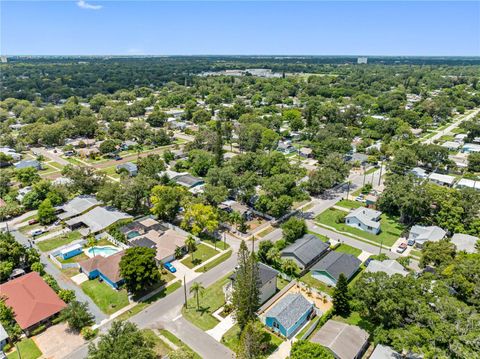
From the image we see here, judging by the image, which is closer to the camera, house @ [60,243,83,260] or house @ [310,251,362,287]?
house @ [310,251,362,287]

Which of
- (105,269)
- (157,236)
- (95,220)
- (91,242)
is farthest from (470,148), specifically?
(91,242)

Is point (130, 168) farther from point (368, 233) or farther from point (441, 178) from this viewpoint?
point (441, 178)

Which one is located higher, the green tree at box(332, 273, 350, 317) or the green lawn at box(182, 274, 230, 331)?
the green tree at box(332, 273, 350, 317)

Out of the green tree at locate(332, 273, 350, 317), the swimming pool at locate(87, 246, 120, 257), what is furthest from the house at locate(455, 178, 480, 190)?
the swimming pool at locate(87, 246, 120, 257)

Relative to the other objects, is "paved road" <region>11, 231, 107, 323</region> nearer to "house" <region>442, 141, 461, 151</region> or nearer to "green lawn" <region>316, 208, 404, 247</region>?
"green lawn" <region>316, 208, 404, 247</region>

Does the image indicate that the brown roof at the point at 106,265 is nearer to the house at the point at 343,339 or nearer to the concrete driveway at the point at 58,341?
the concrete driveway at the point at 58,341

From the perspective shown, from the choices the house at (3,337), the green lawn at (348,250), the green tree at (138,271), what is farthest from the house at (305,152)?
the house at (3,337)
